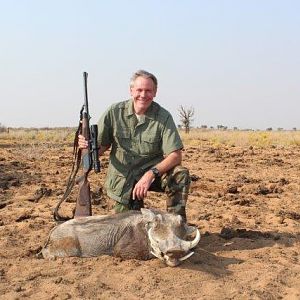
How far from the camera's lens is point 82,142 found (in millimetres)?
5512

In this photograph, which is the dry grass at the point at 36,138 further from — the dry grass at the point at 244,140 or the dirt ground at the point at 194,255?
the dirt ground at the point at 194,255

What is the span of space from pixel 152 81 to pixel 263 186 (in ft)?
16.1

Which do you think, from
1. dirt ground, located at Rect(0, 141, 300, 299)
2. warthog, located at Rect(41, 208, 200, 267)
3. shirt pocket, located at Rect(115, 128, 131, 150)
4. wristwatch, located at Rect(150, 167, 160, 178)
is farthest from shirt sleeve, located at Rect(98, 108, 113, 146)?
dirt ground, located at Rect(0, 141, 300, 299)

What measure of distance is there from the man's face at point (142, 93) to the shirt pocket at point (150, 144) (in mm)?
288

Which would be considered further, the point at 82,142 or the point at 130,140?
the point at 130,140

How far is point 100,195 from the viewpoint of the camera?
27.8ft

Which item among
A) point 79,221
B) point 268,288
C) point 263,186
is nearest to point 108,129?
point 79,221

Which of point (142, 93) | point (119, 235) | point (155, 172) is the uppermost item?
point (142, 93)

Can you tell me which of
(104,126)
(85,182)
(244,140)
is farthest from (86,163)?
(244,140)

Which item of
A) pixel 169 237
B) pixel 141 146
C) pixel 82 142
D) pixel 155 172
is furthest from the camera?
pixel 141 146

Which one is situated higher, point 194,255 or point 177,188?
point 177,188

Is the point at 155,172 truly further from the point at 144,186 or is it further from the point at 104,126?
the point at 104,126

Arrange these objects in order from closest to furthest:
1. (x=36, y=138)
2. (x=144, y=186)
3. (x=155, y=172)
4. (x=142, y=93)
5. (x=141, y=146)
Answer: (x=144, y=186)
(x=155, y=172)
(x=142, y=93)
(x=141, y=146)
(x=36, y=138)

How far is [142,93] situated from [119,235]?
58.6 inches
